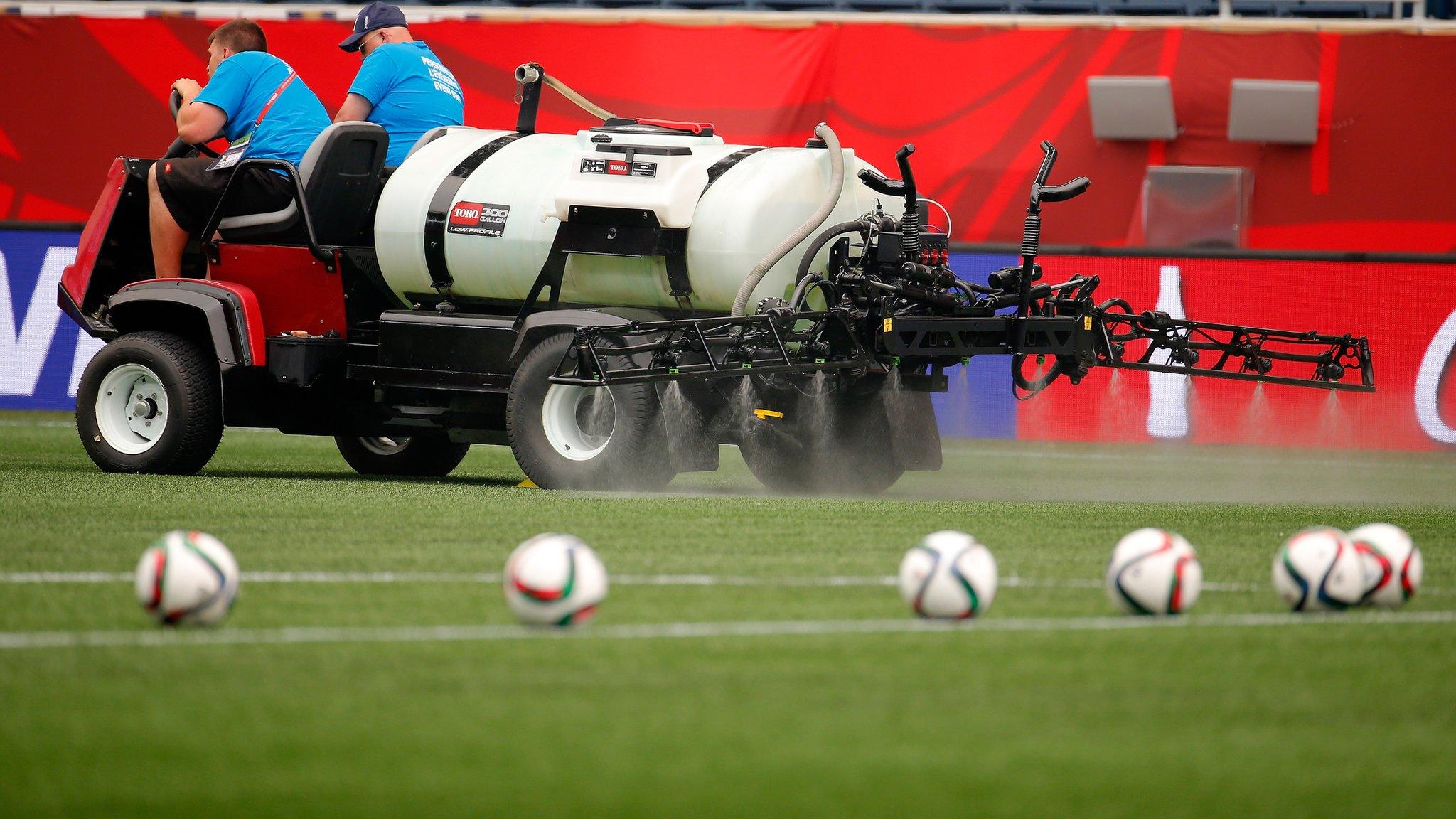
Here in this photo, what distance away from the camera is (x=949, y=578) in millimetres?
5520

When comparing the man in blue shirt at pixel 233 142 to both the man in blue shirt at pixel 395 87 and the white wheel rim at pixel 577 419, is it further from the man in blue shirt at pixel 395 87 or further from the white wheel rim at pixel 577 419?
the white wheel rim at pixel 577 419

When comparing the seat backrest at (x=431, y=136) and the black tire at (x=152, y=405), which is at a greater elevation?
the seat backrest at (x=431, y=136)

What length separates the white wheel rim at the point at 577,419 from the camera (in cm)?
1015

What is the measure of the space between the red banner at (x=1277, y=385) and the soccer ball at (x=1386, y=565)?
824 centimetres

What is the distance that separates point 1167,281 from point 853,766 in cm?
1160

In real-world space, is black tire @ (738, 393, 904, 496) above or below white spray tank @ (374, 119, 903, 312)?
below

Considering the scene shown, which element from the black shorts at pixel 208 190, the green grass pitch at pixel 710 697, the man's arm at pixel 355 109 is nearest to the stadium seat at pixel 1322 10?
the man's arm at pixel 355 109

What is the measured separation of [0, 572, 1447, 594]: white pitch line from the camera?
6.33 meters

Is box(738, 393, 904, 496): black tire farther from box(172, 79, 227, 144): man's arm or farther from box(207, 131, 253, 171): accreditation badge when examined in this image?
box(172, 79, 227, 144): man's arm

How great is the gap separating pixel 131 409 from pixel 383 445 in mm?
1754

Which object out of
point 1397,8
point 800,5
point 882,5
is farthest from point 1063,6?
point 1397,8

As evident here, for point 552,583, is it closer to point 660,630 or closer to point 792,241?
point 660,630

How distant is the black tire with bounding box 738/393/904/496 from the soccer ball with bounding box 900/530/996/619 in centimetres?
501

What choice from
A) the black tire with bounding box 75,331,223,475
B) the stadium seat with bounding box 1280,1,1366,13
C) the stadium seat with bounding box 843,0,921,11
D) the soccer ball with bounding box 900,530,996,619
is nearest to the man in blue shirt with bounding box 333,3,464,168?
the black tire with bounding box 75,331,223,475
